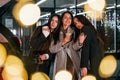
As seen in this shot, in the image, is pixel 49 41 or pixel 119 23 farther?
pixel 119 23

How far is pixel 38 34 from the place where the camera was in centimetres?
372

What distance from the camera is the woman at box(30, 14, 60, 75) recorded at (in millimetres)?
3611

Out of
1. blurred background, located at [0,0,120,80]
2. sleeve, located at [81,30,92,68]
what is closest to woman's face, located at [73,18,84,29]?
sleeve, located at [81,30,92,68]

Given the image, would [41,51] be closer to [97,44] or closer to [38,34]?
[38,34]

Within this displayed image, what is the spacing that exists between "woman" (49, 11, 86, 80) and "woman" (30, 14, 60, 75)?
7 cm

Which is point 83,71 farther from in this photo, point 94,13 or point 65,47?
point 94,13

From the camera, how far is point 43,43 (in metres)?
3.71

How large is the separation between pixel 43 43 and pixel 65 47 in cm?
31

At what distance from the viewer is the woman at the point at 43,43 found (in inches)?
142

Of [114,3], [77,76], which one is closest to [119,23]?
[114,3]

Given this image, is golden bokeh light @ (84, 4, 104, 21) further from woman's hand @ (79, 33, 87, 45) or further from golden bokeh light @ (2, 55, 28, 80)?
golden bokeh light @ (2, 55, 28, 80)

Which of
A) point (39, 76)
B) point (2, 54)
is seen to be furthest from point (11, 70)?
point (39, 76)

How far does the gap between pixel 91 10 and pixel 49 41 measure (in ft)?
15.7

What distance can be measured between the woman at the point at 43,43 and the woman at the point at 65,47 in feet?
→ 0.23
